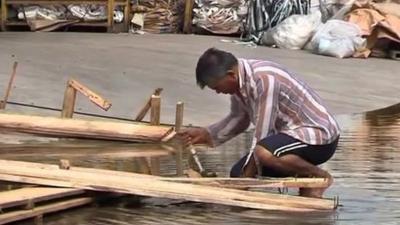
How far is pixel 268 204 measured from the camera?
5258 millimetres

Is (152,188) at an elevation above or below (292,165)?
below

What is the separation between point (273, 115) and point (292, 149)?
0.81 ft

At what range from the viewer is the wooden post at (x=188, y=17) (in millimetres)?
15844

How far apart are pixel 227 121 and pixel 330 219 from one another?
86 cm

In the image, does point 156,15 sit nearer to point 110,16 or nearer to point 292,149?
point 110,16

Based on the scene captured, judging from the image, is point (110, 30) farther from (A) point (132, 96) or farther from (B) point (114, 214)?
(B) point (114, 214)

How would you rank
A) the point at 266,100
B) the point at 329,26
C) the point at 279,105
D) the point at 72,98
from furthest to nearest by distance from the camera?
the point at 329,26, the point at 72,98, the point at 279,105, the point at 266,100

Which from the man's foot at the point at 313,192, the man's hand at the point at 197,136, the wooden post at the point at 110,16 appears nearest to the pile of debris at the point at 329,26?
the wooden post at the point at 110,16

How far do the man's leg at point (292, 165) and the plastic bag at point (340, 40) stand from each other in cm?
776

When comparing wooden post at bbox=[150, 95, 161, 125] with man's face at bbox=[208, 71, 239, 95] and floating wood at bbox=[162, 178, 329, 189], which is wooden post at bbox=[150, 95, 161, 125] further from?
man's face at bbox=[208, 71, 239, 95]

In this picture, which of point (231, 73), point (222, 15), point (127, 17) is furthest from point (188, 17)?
point (231, 73)

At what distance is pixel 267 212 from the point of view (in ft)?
17.3

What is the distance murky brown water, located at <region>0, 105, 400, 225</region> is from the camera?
5213 millimetres

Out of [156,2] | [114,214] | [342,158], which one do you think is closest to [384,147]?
[342,158]
